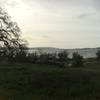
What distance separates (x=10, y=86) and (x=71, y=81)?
6.26 meters

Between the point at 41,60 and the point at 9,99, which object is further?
the point at 41,60

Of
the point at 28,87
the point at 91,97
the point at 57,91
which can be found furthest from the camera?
the point at 28,87

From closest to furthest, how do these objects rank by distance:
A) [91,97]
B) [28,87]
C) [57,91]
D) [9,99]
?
[9,99] → [91,97] → [57,91] → [28,87]

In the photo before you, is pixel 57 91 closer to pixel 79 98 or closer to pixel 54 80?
pixel 79 98

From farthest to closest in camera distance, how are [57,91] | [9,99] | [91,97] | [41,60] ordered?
[41,60] → [57,91] → [91,97] → [9,99]

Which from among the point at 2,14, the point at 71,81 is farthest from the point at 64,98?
the point at 2,14

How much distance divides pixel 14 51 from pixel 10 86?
6.11 m

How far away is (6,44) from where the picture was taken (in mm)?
34625

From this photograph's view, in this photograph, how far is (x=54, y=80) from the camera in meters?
31.9

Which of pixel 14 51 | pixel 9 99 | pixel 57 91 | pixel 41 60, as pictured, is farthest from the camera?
pixel 41 60

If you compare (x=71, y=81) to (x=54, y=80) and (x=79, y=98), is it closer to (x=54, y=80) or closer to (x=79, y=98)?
(x=54, y=80)

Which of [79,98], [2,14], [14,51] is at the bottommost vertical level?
[79,98]

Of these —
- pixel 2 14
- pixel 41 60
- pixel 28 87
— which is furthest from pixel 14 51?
pixel 41 60

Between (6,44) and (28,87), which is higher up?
(6,44)
